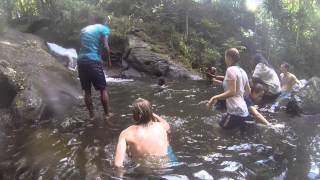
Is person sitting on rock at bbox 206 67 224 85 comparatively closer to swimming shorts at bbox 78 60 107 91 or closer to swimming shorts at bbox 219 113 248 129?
swimming shorts at bbox 219 113 248 129

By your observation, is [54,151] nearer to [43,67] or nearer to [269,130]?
[269,130]

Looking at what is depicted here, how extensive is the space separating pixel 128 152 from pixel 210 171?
1.28 m

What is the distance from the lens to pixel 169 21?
22.8 meters

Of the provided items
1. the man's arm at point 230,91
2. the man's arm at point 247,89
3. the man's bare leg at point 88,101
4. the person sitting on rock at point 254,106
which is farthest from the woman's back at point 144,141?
the man's bare leg at point 88,101

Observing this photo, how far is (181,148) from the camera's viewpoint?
7523 millimetres

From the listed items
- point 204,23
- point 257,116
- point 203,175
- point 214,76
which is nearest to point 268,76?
point 214,76

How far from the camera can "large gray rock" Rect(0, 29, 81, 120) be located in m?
9.80

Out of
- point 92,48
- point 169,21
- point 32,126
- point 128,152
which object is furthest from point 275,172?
point 169,21

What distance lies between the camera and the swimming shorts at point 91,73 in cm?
908

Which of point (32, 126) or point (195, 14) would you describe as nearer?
point (32, 126)

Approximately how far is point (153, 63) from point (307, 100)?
8.05 meters

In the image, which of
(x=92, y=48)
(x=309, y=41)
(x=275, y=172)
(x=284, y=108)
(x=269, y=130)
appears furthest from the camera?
(x=309, y=41)

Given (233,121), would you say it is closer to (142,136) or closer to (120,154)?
(142,136)

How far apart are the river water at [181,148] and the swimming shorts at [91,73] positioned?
0.84 metres
